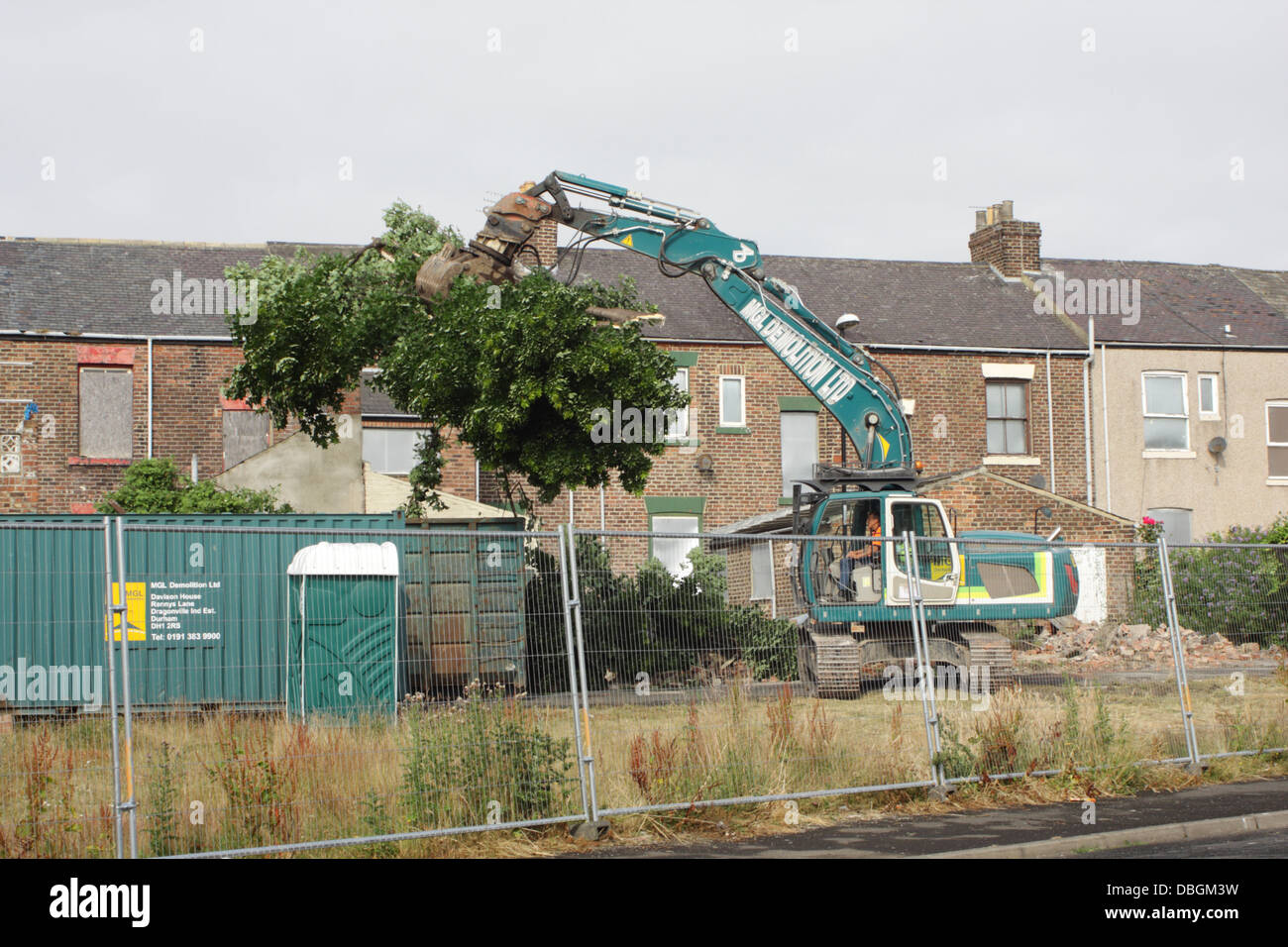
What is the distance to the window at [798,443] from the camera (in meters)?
31.1

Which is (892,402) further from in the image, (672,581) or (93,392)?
(93,392)

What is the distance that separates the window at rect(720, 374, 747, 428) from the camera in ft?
100

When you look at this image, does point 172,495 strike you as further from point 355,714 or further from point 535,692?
point 355,714

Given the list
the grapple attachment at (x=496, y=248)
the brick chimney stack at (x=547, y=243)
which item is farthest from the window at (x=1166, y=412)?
the grapple attachment at (x=496, y=248)

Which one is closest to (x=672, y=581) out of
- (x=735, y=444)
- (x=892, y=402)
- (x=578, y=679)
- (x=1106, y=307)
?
(x=578, y=679)

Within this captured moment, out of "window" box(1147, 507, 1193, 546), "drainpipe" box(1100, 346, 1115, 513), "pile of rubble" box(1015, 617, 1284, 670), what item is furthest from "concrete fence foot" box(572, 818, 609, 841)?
"window" box(1147, 507, 1193, 546)

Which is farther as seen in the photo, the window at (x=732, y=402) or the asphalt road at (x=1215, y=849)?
the window at (x=732, y=402)

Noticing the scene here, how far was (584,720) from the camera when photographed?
916cm

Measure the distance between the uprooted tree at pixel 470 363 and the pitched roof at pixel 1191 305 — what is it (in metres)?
18.0

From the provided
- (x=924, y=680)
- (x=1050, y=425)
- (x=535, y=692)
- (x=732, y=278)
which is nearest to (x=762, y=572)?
(x=924, y=680)

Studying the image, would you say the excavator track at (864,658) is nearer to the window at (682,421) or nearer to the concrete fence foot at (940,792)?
the concrete fence foot at (940,792)

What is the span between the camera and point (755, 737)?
10.1m

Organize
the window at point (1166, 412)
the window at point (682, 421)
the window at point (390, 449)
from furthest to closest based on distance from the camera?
the window at point (1166, 412), the window at point (682, 421), the window at point (390, 449)

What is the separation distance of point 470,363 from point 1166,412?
822 inches
